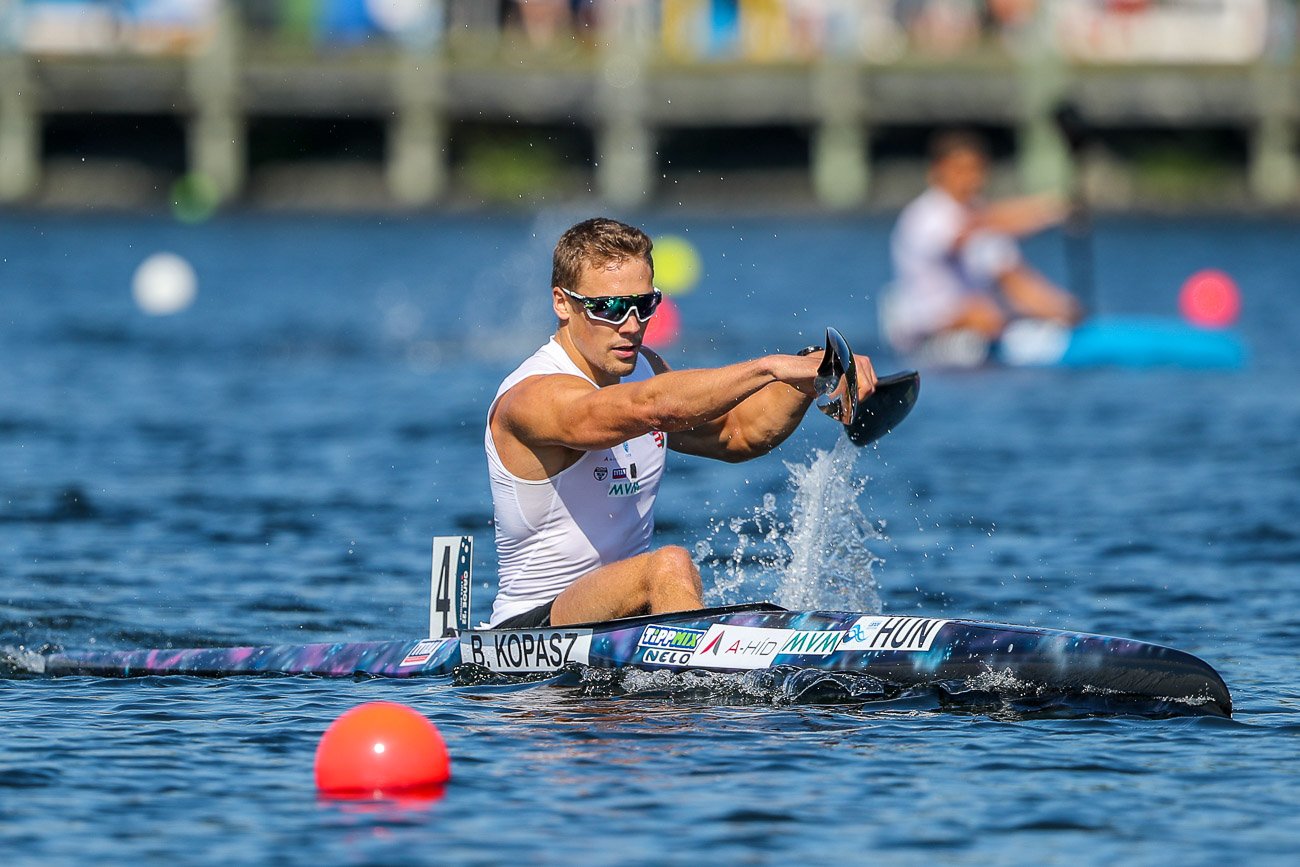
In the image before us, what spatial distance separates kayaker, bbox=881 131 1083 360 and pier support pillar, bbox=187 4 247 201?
71.1 ft

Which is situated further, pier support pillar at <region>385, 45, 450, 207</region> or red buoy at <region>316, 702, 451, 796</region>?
pier support pillar at <region>385, 45, 450, 207</region>

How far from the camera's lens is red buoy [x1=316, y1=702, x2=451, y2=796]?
20.8 feet

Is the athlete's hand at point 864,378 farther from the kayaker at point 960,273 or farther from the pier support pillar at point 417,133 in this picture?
the pier support pillar at point 417,133

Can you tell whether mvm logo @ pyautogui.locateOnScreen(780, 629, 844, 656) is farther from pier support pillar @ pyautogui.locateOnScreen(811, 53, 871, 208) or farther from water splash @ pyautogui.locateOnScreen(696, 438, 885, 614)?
pier support pillar @ pyautogui.locateOnScreen(811, 53, 871, 208)

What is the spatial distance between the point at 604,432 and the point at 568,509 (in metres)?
0.63

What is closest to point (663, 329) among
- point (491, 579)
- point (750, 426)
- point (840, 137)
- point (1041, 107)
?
point (491, 579)

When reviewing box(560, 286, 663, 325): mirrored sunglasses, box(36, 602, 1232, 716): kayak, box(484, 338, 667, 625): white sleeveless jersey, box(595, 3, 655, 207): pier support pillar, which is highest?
box(595, 3, 655, 207): pier support pillar

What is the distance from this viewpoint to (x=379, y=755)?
634 centimetres

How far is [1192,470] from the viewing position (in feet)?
46.6

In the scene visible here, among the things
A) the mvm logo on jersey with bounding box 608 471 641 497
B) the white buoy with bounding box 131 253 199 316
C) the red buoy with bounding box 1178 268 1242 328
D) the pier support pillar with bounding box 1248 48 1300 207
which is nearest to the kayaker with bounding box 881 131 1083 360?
the red buoy with bounding box 1178 268 1242 328

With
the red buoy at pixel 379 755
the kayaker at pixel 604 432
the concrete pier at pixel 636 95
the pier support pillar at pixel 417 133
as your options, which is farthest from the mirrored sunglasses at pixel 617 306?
the pier support pillar at pixel 417 133

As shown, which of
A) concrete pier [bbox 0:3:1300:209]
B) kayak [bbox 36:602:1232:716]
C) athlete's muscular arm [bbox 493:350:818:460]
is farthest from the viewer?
concrete pier [bbox 0:3:1300:209]

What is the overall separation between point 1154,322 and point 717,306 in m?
8.57

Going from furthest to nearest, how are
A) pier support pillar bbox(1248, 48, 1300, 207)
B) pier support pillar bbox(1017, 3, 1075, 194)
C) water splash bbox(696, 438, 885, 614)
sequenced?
pier support pillar bbox(1248, 48, 1300, 207) < pier support pillar bbox(1017, 3, 1075, 194) < water splash bbox(696, 438, 885, 614)
